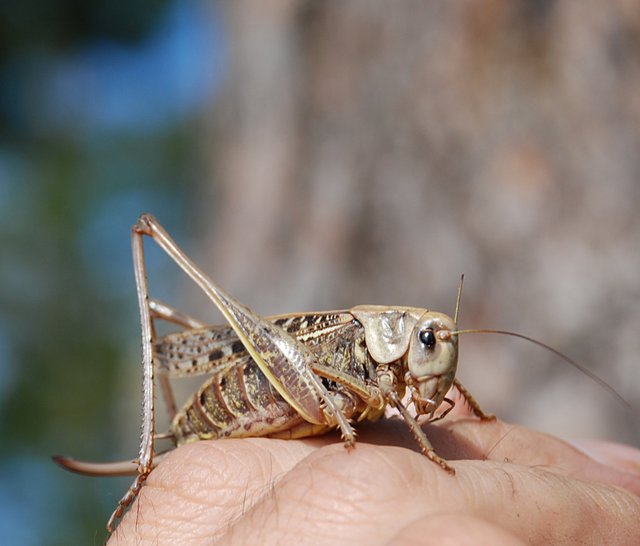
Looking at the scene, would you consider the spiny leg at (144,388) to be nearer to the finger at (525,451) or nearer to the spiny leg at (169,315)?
the spiny leg at (169,315)

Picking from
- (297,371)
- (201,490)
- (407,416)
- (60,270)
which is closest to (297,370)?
(297,371)

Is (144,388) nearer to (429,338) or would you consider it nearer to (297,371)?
(297,371)

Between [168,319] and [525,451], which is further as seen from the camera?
[168,319]

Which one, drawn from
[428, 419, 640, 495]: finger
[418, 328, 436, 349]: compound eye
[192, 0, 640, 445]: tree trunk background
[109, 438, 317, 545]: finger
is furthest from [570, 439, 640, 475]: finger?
[192, 0, 640, 445]: tree trunk background

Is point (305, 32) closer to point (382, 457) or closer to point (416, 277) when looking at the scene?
point (416, 277)

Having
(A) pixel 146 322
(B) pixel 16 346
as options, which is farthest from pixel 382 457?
(B) pixel 16 346

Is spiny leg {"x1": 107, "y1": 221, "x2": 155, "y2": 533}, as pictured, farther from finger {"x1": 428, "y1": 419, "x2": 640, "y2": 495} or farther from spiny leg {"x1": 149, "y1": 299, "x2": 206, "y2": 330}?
finger {"x1": 428, "y1": 419, "x2": 640, "y2": 495}
